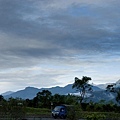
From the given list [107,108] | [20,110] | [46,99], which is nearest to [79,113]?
[20,110]

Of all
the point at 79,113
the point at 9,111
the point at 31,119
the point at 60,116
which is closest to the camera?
the point at 9,111

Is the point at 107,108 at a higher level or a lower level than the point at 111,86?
lower

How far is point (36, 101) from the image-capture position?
5984 centimetres

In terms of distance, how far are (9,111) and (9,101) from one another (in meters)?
0.61

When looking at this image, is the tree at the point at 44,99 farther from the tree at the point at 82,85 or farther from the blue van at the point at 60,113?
the blue van at the point at 60,113

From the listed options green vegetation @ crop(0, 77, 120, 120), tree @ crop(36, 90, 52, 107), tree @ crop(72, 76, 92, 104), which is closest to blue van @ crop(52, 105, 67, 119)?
green vegetation @ crop(0, 77, 120, 120)

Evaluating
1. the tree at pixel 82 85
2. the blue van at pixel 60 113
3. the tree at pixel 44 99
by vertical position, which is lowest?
the blue van at pixel 60 113

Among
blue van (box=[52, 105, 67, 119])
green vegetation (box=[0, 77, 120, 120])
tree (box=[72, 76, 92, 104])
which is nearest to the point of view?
green vegetation (box=[0, 77, 120, 120])

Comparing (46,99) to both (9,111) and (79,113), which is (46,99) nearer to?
(79,113)

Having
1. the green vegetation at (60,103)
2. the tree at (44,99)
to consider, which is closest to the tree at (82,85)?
the green vegetation at (60,103)

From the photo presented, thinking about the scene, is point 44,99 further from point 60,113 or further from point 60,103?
point 60,113

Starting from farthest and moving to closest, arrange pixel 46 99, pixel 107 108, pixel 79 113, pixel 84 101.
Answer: pixel 84 101 < pixel 46 99 < pixel 107 108 < pixel 79 113

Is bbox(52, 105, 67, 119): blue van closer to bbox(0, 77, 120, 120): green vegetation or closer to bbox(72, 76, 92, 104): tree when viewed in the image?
bbox(0, 77, 120, 120): green vegetation

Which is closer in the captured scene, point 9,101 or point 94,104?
point 9,101
